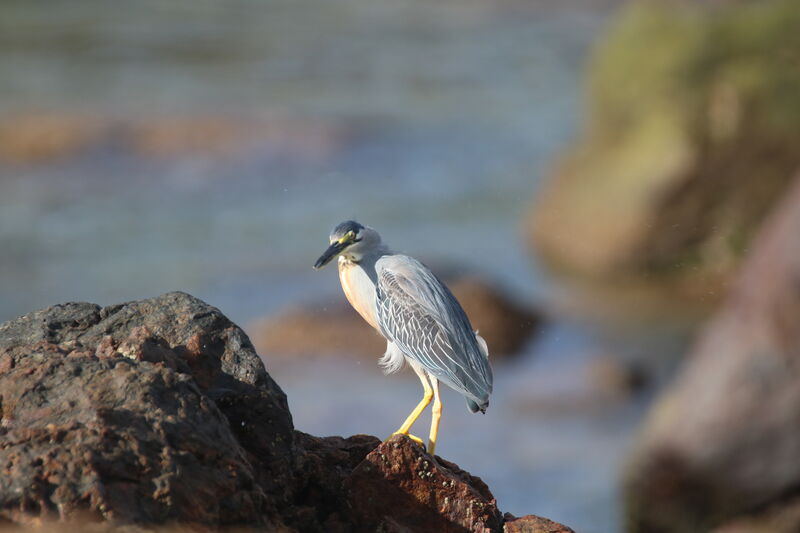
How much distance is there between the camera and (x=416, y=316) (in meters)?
4.07

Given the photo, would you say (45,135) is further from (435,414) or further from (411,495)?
(411,495)

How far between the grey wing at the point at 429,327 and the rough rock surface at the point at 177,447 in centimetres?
33

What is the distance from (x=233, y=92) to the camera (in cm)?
2352

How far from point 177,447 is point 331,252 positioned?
1.07 m

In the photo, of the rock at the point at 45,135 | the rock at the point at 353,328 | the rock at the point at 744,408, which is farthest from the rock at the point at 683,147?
the rock at the point at 45,135

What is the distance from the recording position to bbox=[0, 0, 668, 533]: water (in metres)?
11.1

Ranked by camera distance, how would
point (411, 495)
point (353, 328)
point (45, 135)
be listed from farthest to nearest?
point (45, 135), point (353, 328), point (411, 495)

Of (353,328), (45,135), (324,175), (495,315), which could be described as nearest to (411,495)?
(353,328)

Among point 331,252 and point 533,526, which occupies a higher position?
point 331,252

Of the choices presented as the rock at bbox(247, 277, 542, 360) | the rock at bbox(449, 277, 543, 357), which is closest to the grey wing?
the rock at bbox(247, 277, 542, 360)

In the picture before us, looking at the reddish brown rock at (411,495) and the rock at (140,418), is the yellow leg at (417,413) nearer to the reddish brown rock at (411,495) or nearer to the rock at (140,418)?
the reddish brown rock at (411,495)

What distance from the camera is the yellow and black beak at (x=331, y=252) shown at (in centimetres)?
400

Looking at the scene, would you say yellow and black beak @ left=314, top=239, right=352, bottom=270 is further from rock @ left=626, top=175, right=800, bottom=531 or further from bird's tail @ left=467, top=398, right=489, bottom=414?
rock @ left=626, top=175, right=800, bottom=531

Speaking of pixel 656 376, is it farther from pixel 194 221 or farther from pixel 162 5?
pixel 162 5
